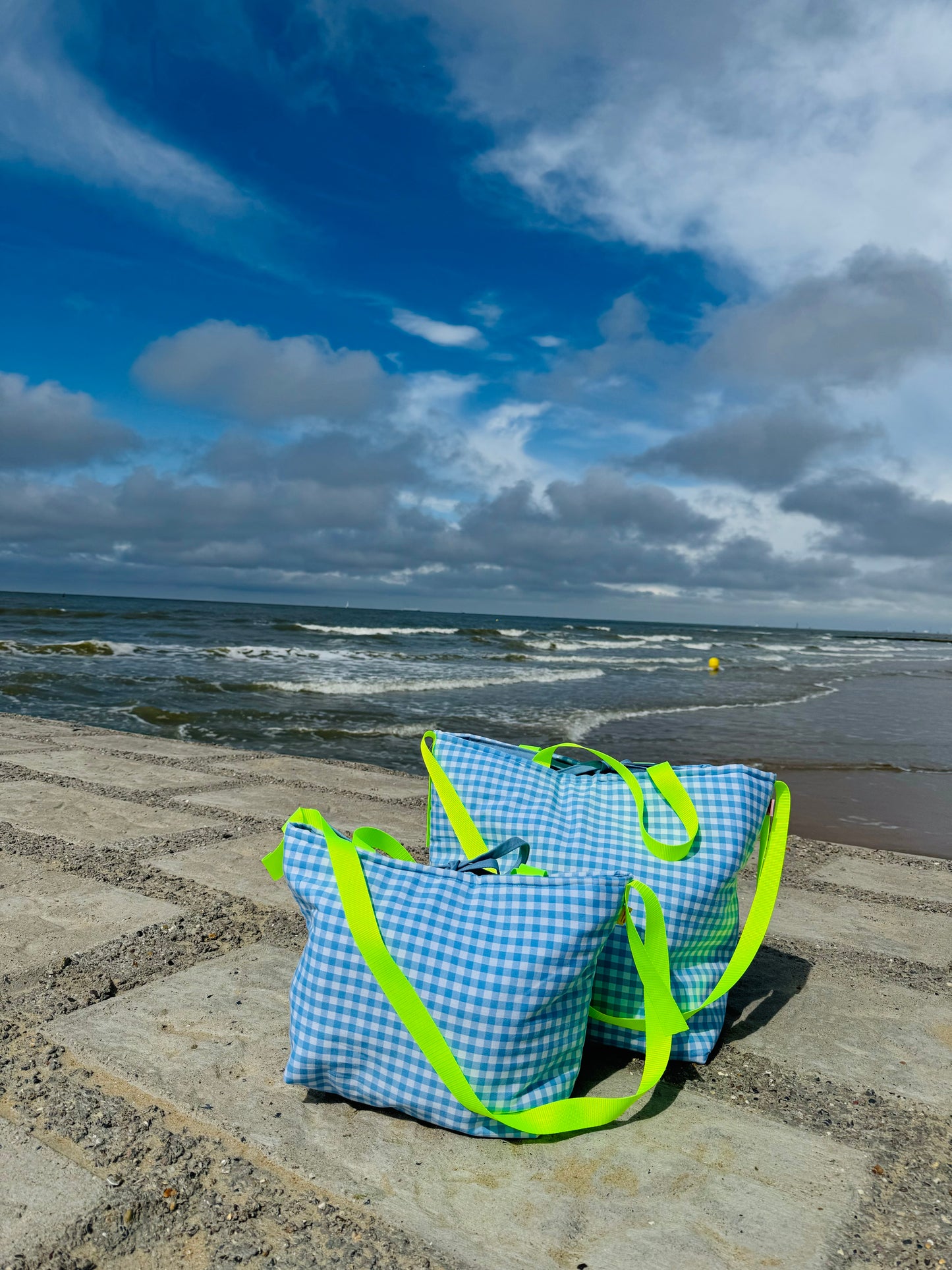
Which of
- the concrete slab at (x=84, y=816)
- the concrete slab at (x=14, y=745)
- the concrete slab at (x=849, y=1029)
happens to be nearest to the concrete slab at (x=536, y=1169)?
the concrete slab at (x=849, y=1029)

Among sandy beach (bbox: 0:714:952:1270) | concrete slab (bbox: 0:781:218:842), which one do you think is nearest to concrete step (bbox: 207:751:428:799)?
concrete slab (bbox: 0:781:218:842)

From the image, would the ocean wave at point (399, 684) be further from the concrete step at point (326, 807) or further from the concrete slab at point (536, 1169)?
the concrete slab at point (536, 1169)

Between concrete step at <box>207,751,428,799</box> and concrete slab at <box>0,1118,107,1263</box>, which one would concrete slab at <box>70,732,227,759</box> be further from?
concrete slab at <box>0,1118,107,1263</box>

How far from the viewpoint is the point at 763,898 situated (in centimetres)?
232

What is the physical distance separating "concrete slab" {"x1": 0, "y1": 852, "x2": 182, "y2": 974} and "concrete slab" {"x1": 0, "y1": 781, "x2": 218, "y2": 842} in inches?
24.0

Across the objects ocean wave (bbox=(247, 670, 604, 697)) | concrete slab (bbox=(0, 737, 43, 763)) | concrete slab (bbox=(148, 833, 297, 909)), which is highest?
concrete slab (bbox=(148, 833, 297, 909))

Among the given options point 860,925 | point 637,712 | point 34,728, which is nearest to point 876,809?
point 860,925

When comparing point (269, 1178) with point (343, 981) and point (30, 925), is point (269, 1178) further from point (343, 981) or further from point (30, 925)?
point (30, 925)

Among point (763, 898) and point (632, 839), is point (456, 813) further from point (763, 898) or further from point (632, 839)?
point (763, 898)

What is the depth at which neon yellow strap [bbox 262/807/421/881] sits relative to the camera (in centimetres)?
203

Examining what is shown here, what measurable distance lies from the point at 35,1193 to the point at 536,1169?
3.22 feet

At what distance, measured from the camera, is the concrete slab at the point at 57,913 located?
107 inches

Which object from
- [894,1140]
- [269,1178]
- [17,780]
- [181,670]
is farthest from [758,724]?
[181,670]

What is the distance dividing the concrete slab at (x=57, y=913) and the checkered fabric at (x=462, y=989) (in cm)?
128
